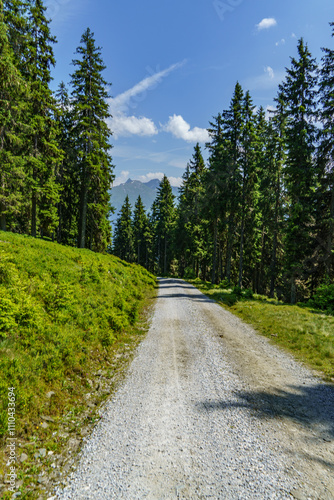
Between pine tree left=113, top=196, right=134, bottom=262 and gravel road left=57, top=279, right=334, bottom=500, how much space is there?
Result: 50.5m

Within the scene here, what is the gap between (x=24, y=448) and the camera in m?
3.73

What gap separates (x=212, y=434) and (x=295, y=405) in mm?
2052

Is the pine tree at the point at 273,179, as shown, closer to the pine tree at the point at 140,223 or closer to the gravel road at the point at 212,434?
the gravel road at the point at 212,434

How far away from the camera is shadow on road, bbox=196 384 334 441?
4404 mm

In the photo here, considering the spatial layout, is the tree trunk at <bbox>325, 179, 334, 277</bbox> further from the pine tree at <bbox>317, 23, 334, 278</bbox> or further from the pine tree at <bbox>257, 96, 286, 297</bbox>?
the pine tree at <bbox>257, 96, 286, 297</bbox>

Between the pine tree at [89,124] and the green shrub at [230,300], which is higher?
the pine tree at [89,124]

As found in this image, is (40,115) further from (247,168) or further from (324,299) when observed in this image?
(324,299)

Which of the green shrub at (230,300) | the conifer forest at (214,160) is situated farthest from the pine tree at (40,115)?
the green shrub at (230,300)

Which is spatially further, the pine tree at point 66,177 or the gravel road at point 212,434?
the pine tree at point 66,177

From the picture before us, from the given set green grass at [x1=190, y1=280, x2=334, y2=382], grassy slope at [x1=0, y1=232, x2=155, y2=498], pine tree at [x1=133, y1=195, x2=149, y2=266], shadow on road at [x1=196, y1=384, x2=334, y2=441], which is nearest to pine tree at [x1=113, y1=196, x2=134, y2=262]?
pine tree at [x1=133, y1=195, x2=149, y2=266]

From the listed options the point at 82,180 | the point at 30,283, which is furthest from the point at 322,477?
the point at 82,180

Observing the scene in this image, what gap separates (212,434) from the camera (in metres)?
4.10

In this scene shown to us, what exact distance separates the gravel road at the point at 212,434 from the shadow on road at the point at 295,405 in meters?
0.02

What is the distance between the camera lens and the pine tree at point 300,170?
1784 centimetres
